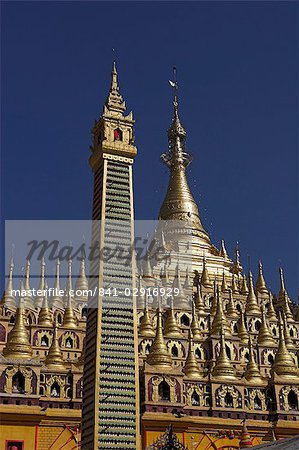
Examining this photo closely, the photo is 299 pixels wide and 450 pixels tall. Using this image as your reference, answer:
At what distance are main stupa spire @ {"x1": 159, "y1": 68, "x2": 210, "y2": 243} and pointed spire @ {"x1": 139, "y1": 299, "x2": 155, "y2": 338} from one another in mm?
17764

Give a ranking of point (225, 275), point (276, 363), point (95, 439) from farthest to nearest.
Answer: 1. point (225, 275)
2. point (276, 363)
3. point (95, 439)

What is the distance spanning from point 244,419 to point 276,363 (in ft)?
15.4

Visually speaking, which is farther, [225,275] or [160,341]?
[225,275]

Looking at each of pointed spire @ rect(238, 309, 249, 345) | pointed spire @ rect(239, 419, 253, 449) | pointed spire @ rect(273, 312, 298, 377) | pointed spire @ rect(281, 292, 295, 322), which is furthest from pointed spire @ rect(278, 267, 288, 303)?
pointed spire @ rect(239, 419, 253, 449)

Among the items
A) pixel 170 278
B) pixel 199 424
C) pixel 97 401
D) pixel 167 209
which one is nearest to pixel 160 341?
pixel 199 424

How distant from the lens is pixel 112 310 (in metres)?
30.2

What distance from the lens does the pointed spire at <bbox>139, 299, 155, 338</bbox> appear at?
142 feet

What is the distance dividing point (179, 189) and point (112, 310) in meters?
35.4

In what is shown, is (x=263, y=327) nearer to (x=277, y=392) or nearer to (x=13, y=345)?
(x=277, y=392)

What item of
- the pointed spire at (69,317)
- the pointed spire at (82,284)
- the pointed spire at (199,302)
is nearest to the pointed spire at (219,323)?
the pointed spire at (199,302)

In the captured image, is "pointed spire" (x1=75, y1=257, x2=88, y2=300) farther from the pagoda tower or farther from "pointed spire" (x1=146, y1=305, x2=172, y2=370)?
the pagoda tower

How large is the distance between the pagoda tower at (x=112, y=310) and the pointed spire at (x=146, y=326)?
12.5 meters

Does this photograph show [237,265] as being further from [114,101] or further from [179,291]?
[114,101]

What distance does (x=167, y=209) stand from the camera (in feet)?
208
